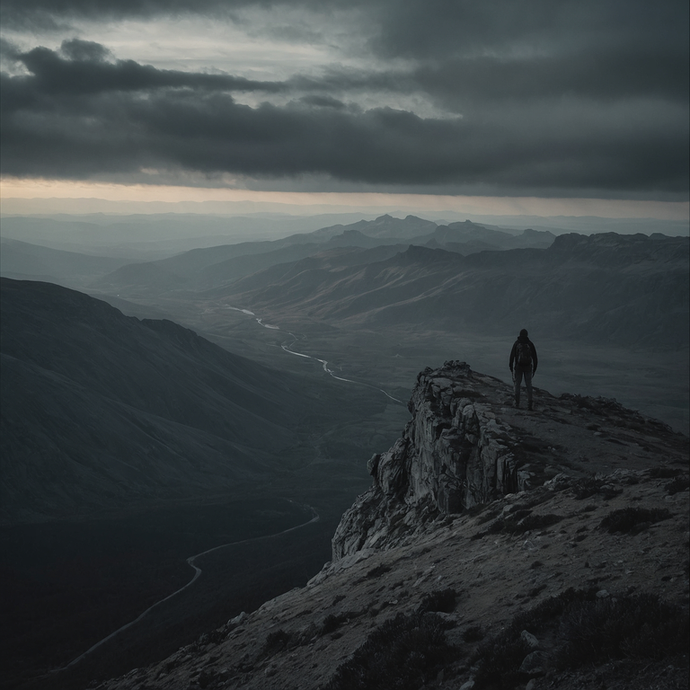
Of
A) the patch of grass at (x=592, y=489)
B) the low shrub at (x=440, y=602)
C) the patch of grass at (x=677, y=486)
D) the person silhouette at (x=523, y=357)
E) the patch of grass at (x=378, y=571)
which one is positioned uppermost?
the person silhouette at (x=523, y=357)

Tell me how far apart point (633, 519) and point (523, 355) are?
1407cm

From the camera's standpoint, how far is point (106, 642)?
55656mm

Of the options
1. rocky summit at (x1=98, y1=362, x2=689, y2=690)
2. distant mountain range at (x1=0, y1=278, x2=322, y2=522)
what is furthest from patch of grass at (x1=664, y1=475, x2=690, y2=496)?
distant mountain range at (x1=0, y1=278, x2=322, y2=522)

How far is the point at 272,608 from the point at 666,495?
14478mm

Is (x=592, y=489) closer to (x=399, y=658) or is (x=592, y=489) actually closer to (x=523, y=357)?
(x=399, y=658)

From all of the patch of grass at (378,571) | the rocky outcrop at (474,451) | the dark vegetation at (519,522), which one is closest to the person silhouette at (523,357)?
the rocky outcrop at (474,451)

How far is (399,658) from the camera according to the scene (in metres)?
10.6

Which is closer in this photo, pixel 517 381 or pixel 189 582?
pixel 517 381

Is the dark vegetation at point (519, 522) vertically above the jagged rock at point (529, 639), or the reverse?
the jagged rock at point (529, 639)

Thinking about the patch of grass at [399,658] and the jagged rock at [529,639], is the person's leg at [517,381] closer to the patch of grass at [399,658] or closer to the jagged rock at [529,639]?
the patch of grass at [399,658]

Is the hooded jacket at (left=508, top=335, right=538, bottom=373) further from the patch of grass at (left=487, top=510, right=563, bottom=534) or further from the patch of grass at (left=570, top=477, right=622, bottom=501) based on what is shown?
the patch of grass at (left=487, top=510, right=563, bottom=534)

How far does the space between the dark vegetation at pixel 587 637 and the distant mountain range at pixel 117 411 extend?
103 m

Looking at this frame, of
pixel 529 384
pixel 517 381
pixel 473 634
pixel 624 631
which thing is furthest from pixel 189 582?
pixel 624 631

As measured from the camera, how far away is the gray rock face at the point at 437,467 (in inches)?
1002
